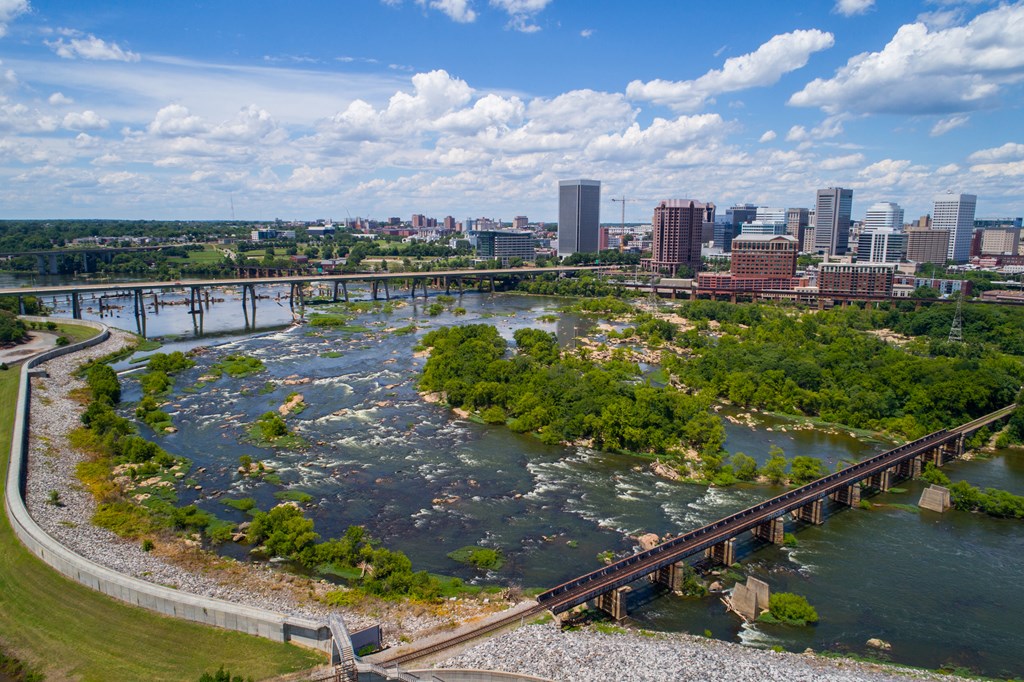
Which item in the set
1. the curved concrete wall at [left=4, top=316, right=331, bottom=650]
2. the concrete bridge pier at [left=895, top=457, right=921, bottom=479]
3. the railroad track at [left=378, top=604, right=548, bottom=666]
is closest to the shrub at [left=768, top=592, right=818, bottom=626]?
the railroad track at [left=378, top=604, right=548, bottom=666]

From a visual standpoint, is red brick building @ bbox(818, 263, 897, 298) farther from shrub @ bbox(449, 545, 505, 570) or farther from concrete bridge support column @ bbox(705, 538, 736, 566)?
shrub @ bbox(449, 545, 505, 570)

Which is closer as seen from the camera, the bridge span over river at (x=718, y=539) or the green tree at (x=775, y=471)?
the bridge span over river at (x=718, y=539)

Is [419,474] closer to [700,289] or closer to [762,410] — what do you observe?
[762,410]

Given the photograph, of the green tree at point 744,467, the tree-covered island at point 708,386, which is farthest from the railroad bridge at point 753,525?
the green tree at point 744,467

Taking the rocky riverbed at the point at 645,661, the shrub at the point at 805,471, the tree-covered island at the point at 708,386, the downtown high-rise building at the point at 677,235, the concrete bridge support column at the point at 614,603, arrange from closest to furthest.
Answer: the rocky riverbed at the point at 645,661
the concrete bridge support column at the point at 614,603
the shrub at the point at 805,471
the tree-covered island at the point at 708,386
the downtown high-rise building at the point at 677,235

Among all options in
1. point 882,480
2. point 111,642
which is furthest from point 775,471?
point 111,642

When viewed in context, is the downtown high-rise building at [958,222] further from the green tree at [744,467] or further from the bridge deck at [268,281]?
the green tree at [744,467]

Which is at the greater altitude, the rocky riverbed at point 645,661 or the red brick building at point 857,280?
the red brick building at point 857,280
